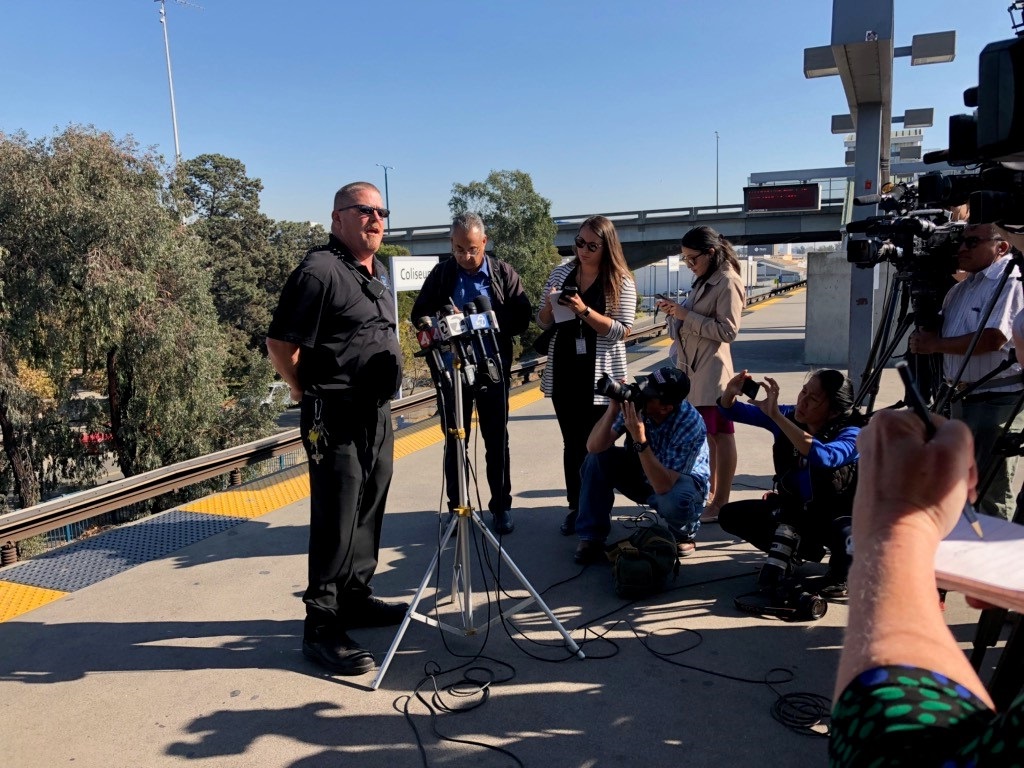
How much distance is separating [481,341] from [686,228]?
36255 millimetres

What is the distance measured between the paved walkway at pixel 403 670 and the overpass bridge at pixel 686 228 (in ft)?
106

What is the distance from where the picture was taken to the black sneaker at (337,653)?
318cm

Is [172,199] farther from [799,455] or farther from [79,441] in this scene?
[799,455]

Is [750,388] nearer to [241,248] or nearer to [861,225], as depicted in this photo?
[861,225]

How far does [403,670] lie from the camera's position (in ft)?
10.6

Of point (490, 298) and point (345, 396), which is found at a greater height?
point (490, 298)

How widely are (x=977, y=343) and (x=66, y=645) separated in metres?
4.58

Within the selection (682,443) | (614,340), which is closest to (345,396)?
(682,443)

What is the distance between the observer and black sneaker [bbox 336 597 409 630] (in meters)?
3.61

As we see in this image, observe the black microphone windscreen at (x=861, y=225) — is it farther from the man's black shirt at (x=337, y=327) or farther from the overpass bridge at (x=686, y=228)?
the overpass bridge at (x=686, y=228)

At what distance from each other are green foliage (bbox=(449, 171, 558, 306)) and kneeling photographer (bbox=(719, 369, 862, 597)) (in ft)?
106

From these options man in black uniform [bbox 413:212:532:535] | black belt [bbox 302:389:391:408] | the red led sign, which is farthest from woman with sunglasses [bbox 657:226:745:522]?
the red led sign

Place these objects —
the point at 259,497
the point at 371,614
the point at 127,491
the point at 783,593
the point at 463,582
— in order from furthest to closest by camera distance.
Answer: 1. the point at 127,491
2. the point at 259,497
3. the point at 371,614
4. the point at 783,593
5. the point at 463,582

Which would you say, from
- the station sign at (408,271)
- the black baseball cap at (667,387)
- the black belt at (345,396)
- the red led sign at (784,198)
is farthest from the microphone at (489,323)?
the red led sign at (784,198)
